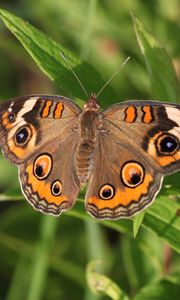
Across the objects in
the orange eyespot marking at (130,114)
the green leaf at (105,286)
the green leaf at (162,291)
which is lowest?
the green leaf at (105,286)

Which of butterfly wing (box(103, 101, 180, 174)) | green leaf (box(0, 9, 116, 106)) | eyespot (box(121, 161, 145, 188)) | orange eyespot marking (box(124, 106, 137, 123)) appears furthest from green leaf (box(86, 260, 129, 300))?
green leaf (box(0, 9, 116, 106))

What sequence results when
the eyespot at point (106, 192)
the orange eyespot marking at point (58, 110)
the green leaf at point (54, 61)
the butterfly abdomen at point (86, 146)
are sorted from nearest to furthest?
the eyespot at point (106, 192)
the green leaf at point (54, 61)
the butterfly abdomen at point (86, 146)
the orange eyespot marking at point (58, 110)

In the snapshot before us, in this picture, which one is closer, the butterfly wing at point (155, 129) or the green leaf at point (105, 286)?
the butterfly wing at point (155, 129)

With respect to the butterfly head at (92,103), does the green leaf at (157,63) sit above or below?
above

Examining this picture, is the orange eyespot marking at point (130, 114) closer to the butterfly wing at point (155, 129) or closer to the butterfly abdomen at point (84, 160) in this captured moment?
the butterfly wing at point (155, 129)

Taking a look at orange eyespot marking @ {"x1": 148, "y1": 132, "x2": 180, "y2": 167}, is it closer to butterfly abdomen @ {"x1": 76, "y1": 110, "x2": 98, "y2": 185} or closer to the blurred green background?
butterfly abdomen @ {"x1": 76, "y1": 110, "x2": 98, "y2": 185}

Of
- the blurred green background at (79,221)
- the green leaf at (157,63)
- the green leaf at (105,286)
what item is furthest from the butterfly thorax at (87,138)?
the blurred green background at (79,221)

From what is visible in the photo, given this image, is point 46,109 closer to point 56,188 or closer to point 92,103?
point 92,103

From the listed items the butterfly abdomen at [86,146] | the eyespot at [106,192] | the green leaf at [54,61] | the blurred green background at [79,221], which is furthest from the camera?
the blurred green background at [79,221]
